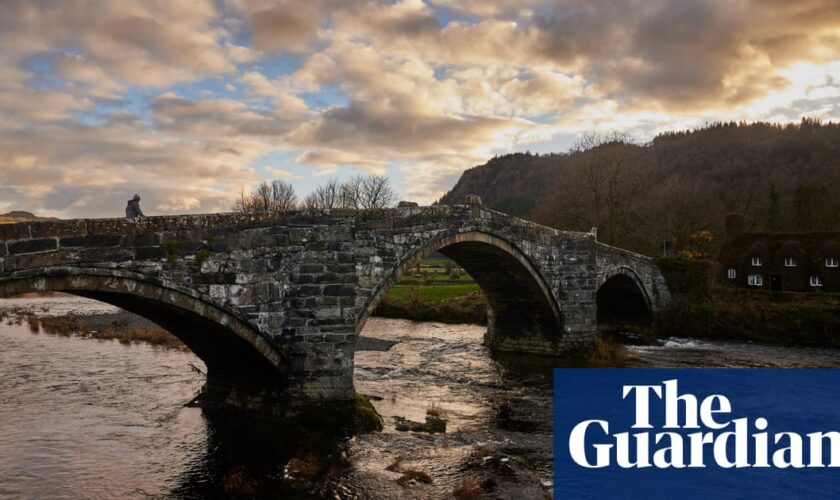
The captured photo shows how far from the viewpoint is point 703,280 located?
33.9m

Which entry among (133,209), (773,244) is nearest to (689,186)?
(773,244)

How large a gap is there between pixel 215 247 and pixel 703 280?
98.0 ft

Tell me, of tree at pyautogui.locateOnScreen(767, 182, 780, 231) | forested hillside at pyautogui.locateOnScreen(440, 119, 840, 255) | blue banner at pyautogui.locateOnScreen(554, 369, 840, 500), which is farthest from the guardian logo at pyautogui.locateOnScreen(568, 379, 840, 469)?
tree at pyautogui.locateOnScreen(767, 182, 780, 231)

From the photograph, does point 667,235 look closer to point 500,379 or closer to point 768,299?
point 768,299

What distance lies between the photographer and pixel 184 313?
1180cm

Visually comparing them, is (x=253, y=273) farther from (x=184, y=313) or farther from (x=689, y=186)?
(x=689, y=186)

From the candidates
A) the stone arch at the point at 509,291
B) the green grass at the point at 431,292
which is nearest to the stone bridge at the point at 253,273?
the stone arch at the point at 509,291

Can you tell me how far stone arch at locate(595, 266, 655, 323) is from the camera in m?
31.7

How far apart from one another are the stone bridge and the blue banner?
5.75 meters

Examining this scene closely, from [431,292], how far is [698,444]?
29.2 meters

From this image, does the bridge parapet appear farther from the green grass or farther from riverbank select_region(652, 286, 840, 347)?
the green grass

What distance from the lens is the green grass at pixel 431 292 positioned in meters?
38.9

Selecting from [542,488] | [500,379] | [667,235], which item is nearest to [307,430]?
[542,488]

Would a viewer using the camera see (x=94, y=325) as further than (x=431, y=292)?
No
